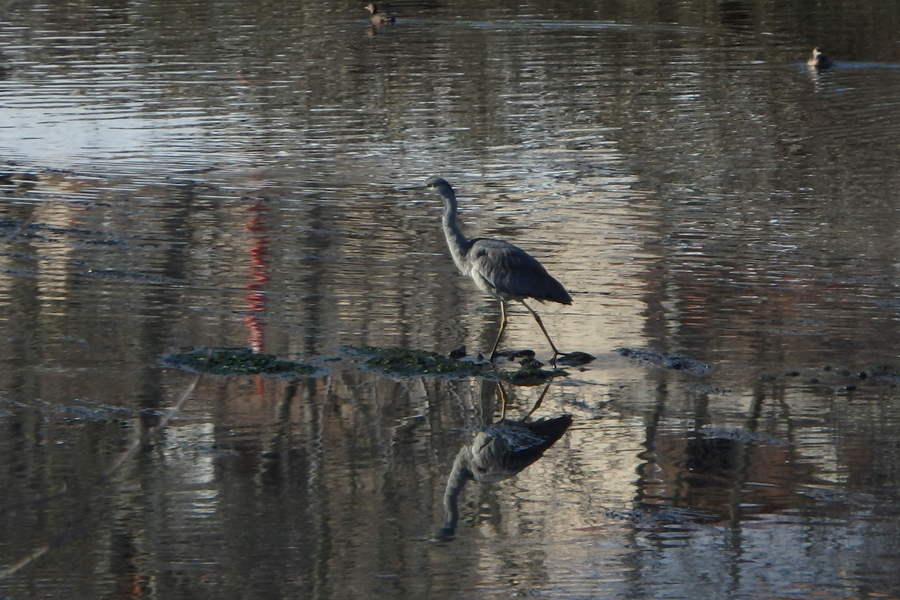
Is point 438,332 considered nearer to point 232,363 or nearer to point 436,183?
point 436,183

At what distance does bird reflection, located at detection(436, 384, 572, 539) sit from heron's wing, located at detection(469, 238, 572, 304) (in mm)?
1384

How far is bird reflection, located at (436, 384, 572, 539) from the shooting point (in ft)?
27.8

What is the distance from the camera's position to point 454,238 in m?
11.6

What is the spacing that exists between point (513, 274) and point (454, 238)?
0.85 metres

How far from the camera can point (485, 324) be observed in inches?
472

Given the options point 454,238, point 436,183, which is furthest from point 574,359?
point 436,183

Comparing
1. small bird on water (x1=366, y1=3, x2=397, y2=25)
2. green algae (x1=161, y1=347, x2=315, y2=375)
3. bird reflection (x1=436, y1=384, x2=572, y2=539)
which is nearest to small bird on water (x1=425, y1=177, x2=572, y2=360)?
bird reflection (x1=436, y1=384, x2=572, y2=539)

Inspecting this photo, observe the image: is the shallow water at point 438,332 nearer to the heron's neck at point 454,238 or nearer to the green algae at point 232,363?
the green algae at point 232,363

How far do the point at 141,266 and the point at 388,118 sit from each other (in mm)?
9712

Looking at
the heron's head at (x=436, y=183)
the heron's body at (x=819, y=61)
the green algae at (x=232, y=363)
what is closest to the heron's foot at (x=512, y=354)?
the green algae at (x=232, y=363)

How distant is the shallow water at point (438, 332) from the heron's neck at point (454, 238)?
632 mm

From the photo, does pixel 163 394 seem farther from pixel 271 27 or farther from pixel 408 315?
pixel 271 27

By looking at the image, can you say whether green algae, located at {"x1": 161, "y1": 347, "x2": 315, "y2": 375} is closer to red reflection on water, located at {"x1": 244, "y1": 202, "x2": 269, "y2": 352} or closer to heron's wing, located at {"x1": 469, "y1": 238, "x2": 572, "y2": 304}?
red reflection on water, located at {"x1": 244, "y1": 202, "x2": 269, "y2": 352}

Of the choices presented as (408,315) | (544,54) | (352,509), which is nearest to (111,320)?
(408,315)
